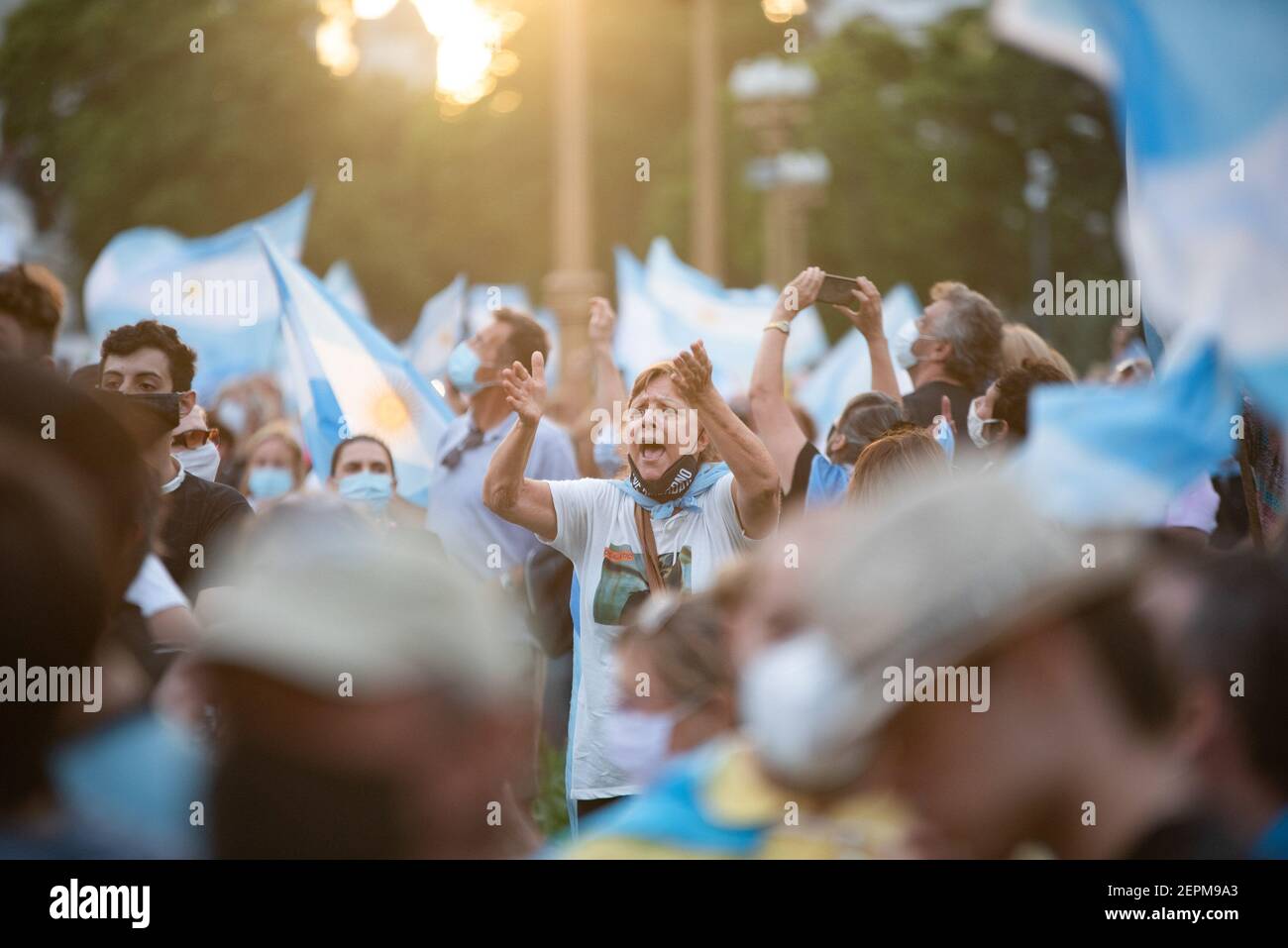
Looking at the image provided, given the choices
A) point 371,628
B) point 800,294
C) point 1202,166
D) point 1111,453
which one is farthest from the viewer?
point 800,294

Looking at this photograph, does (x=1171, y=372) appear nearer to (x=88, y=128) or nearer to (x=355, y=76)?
(x=88, y=128)

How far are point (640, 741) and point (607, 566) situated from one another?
0.88 metres

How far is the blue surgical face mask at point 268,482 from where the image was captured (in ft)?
23.4

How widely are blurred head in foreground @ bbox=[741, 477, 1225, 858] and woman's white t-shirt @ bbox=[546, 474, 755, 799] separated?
196 cm

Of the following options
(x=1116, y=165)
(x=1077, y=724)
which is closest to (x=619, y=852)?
(x=1077, y=724)

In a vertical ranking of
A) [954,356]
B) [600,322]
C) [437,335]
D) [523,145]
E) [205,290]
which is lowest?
[954,356]

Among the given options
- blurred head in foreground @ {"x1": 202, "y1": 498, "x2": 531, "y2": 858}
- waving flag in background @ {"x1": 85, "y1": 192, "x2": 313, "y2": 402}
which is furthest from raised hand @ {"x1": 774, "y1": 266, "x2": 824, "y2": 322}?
waving flag in background @ {"x1": 85, "y1": 192, "x2": 313, "y2": 402}

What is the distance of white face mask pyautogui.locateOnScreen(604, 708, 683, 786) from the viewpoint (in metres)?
3.41

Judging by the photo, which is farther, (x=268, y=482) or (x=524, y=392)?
(x=268, y=482)

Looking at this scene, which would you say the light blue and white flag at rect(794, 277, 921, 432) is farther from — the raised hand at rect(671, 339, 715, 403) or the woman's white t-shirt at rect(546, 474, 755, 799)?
the raised hand at rect(671, 339, 715, 403)

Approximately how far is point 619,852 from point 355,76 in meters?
40.2

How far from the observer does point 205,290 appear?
8.29 meters

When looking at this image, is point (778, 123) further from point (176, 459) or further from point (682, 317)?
point (176, 459)

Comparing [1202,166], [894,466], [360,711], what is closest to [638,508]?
[894,466]
